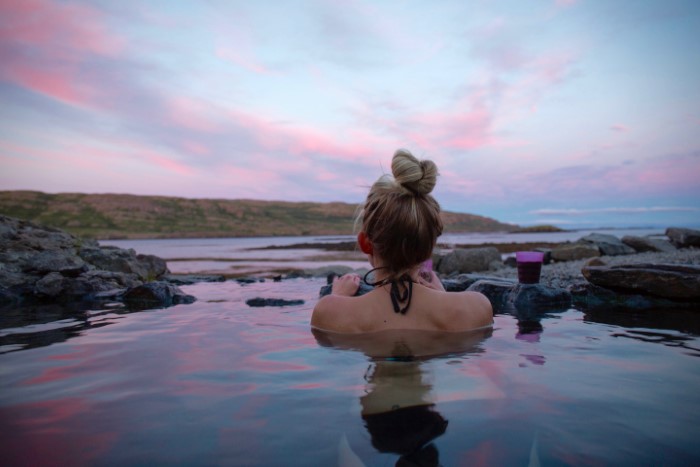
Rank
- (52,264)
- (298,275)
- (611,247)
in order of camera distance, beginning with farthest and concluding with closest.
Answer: (611,247) → (298,275) → (52,264)

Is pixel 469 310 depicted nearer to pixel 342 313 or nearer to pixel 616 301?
pixel 342 313

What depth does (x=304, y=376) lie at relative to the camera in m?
3.15

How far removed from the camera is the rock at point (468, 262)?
56.9 ft

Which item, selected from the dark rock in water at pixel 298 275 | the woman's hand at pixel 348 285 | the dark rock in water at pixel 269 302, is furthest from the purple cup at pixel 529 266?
the dark rock in water at pixel 298 275

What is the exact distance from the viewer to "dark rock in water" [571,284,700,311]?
21.5ft

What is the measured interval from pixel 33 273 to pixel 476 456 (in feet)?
31.9

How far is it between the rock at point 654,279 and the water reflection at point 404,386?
13.2 feet

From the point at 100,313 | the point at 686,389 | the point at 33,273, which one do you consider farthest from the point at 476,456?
the point at 33,273

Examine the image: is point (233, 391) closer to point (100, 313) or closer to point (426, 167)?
point (426, 167)

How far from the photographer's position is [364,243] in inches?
142

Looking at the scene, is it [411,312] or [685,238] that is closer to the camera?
[411,312]

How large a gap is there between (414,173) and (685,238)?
21902 mm

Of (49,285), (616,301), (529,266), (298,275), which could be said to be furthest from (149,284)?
(616,301)

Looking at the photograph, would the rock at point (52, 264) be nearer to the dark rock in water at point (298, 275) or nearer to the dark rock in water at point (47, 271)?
the dark rock in water at point (47, 271)
